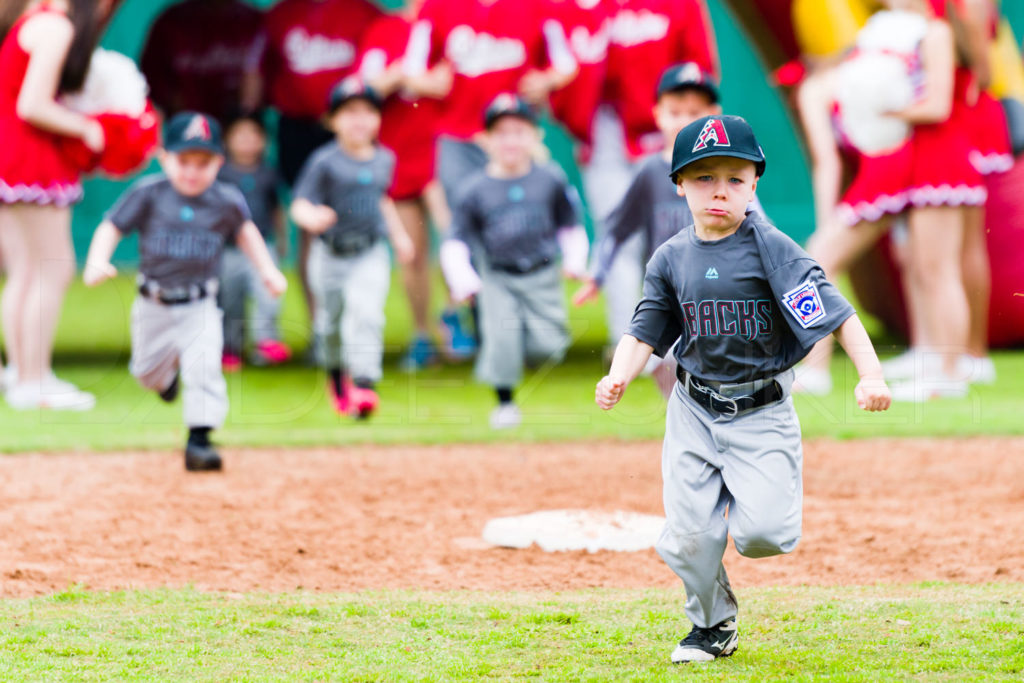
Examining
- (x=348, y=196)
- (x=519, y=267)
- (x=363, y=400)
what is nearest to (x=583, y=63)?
(x=348, y=196)

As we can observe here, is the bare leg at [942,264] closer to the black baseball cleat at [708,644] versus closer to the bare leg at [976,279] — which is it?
the bare leg at [976,279]

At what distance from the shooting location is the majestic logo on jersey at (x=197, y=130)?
243 inches

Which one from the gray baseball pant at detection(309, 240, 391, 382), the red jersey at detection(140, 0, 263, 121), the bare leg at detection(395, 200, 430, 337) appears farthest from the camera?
the red jersey at detection(140, 0, 263, 121)

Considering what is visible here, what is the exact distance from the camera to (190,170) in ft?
20.5

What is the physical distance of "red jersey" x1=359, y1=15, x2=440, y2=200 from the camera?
9.30 metres

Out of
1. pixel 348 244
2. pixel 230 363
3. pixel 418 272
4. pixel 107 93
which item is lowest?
pixel 230 363

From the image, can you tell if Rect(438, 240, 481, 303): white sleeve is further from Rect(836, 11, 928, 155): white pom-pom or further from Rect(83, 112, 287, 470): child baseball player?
Rect(836, 11, 928, 155): white pom-pom

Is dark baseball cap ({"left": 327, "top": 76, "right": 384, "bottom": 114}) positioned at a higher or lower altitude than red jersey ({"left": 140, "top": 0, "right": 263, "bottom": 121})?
lower

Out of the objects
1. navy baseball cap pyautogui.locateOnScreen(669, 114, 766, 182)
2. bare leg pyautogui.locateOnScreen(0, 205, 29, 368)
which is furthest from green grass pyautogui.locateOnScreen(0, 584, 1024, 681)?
bare leg pyautogui.locateOnScreen(0, 205, 29, 368)

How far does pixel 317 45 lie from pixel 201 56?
99 cm

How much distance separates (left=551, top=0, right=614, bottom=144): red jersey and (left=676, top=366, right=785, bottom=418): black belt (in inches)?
220

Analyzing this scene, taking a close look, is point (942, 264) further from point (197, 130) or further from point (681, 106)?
point (197, 130)

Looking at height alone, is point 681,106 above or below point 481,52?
below

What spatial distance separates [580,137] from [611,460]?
10.2 feet
